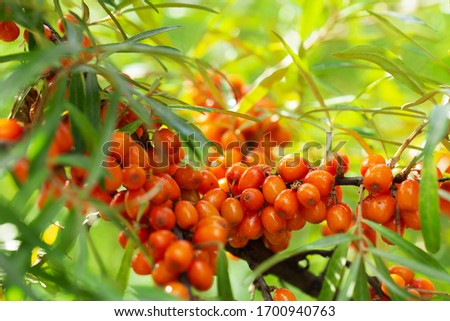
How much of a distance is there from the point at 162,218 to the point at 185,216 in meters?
0.03

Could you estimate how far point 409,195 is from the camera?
67 cm

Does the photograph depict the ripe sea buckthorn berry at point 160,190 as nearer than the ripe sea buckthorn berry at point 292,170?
Yes

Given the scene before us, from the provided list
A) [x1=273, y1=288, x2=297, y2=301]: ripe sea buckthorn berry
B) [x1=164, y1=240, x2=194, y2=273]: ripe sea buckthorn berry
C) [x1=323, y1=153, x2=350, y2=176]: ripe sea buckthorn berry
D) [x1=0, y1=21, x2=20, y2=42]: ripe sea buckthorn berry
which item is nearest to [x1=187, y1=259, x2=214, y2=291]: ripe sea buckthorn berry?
[x1=164, y1=240, x2=194, y2=273]: ripe sea buckthorn berry

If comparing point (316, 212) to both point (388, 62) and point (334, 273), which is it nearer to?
point (334, 273)

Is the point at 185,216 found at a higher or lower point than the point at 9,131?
lower

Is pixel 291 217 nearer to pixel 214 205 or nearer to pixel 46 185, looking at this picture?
pixel 214 205

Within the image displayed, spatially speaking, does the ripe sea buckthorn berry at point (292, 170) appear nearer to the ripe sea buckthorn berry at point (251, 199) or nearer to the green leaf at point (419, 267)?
the ripe sea buckthorn berry at point (251, 199)

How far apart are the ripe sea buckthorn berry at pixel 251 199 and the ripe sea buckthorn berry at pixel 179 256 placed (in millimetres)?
170

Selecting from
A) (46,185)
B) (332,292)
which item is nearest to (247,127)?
(332,292)

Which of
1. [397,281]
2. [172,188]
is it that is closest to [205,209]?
[172,188]

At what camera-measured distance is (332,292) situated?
66cm

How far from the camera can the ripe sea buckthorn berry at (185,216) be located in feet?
2.01

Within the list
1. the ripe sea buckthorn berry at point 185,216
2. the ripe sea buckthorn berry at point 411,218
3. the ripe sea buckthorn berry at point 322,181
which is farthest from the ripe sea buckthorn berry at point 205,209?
the ripe sea buckthorn berry at point 411,218

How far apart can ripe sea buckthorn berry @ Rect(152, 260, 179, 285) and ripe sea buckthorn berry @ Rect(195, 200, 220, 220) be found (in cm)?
9
